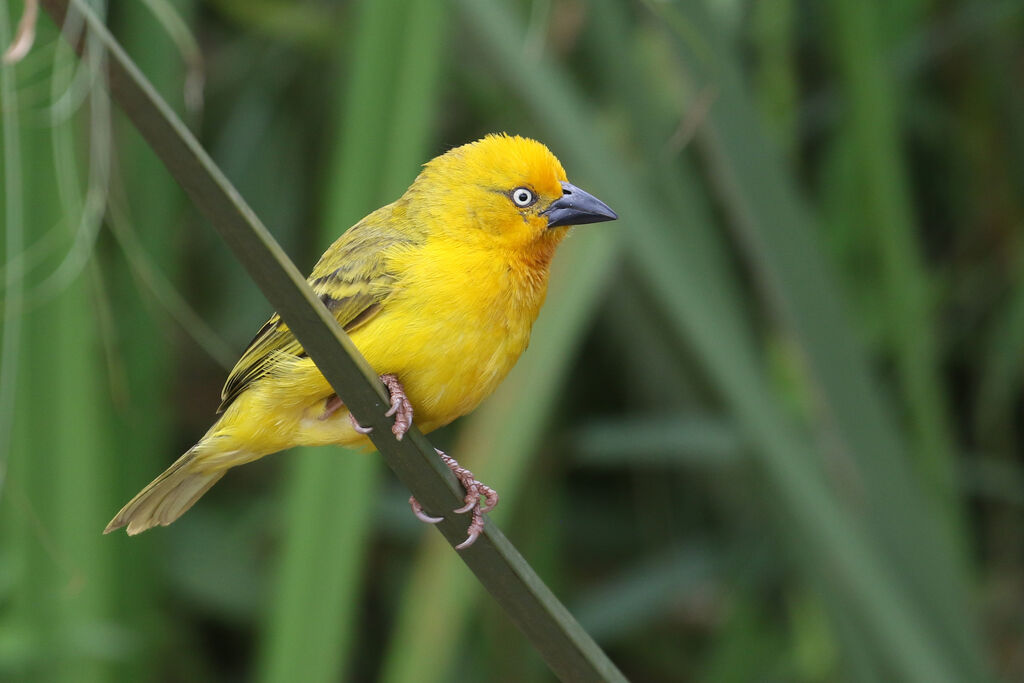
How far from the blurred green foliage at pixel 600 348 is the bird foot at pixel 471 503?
35cm

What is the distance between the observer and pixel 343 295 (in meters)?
1.80

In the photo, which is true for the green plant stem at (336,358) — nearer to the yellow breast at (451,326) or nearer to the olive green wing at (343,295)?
the yellow breast at (451,326)

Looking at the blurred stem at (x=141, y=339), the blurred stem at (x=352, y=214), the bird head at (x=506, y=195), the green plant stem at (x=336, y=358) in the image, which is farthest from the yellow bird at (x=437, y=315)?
the blurred stem at (x=141, y=339)

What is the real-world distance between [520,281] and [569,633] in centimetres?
70

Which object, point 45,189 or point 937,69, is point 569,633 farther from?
point 937,69

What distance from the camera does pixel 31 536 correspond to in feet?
7.82

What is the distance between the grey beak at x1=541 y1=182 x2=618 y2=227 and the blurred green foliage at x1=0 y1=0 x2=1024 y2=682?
0.17m

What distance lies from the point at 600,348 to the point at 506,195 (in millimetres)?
3327

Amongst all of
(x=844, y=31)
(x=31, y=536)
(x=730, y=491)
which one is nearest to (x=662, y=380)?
(x=730, y=491)

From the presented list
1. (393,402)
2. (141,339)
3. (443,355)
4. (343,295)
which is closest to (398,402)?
(393,402)

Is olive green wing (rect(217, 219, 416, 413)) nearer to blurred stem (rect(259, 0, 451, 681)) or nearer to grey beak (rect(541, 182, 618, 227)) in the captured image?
blurred stem (rect(259, 0, 451, 681))

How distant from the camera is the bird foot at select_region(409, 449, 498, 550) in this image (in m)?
1.12

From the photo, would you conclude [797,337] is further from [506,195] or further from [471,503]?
[471,503]

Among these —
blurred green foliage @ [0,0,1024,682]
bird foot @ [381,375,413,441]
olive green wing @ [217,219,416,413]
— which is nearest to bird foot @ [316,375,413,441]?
bird foot @ [381,375,413,441]
